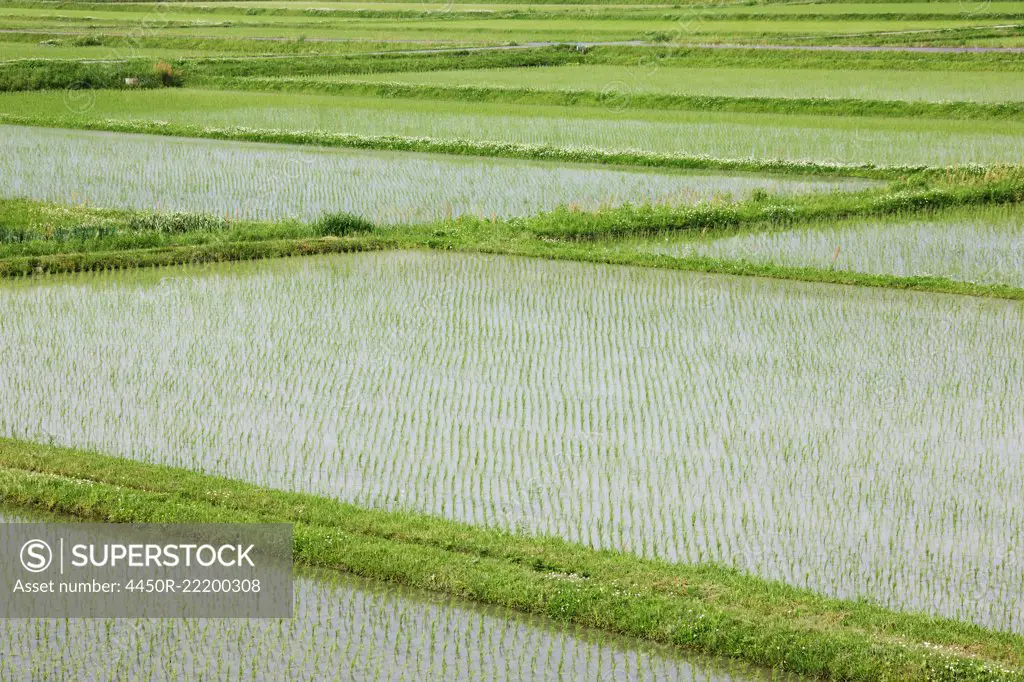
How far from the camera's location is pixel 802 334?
9414 millimetres

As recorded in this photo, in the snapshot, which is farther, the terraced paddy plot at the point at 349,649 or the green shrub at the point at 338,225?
the green shrub at the point at 338,225

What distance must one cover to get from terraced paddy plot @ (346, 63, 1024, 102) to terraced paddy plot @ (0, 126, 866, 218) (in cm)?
618

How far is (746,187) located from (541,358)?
7.16 meters

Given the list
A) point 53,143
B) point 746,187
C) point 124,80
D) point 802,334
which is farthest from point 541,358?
point 124,80

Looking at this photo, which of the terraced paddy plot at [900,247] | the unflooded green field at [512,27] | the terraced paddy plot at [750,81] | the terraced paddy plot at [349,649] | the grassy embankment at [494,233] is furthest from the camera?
the unflooded green field at [512,27]

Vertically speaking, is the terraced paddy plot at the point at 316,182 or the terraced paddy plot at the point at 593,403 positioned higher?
the terraced paddy plot at the point at 316,182

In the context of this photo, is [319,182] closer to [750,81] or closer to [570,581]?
[750,81]

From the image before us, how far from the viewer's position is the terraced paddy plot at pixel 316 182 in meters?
14.2

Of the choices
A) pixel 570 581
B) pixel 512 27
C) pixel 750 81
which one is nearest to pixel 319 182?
pixel 750 81

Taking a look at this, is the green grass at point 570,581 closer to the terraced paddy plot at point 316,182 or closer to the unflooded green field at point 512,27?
the terraced paddy plot at point 316,182

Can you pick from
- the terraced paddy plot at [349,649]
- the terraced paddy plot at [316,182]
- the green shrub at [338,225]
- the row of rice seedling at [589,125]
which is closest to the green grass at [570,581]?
the terraced paddy plot at [349,649]

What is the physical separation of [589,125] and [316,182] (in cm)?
556

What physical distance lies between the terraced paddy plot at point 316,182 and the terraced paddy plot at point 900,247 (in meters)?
1.79

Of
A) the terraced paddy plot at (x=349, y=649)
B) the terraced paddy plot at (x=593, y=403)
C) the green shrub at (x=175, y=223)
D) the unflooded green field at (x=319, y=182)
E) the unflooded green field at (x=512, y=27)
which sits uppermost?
the unflooded green field at (x=512, y=27)
